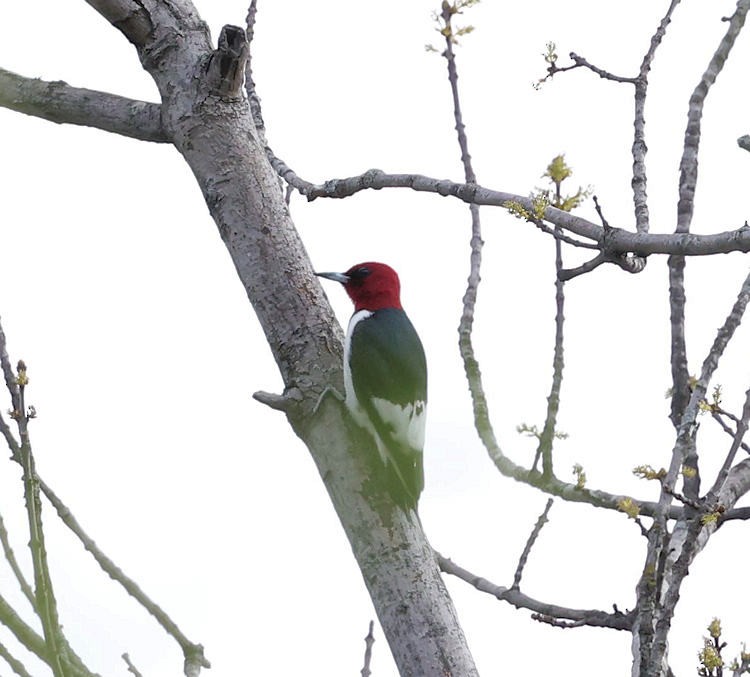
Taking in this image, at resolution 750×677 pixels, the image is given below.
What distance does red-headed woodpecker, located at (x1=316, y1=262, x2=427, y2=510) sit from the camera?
11.8ft

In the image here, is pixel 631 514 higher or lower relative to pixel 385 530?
higher

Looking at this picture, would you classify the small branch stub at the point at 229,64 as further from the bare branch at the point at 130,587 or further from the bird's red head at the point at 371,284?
the bird's red head at the point at 371,284

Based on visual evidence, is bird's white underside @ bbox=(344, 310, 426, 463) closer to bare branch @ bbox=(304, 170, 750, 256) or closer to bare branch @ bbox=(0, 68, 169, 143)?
bare branch @ bbox=(304, 170, 750, 256)

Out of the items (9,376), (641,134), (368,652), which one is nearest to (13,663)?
(9,376)

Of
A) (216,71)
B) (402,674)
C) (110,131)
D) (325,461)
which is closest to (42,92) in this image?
(110,131)

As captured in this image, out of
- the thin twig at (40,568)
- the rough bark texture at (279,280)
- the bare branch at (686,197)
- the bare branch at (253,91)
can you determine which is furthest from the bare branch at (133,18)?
the bare branch at (686,197)

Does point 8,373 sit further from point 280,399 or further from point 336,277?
point 336,277

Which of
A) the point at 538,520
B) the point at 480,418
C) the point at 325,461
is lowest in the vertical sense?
the point at 325,461

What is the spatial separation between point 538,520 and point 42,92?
2472mm

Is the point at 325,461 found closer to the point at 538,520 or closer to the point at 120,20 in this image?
the point at 538,520

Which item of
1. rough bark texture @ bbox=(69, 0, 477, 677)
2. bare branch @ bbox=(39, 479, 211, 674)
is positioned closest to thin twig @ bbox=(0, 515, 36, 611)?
bare branch @ bbox=(39, 479, 211, 674)

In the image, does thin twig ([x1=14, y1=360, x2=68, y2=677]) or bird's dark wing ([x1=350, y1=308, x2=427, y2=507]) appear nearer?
thin twig ([x1=14, y1=360, x2=68, y2=677])

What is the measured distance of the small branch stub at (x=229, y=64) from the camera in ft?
11.7

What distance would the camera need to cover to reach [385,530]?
3.37 metres
